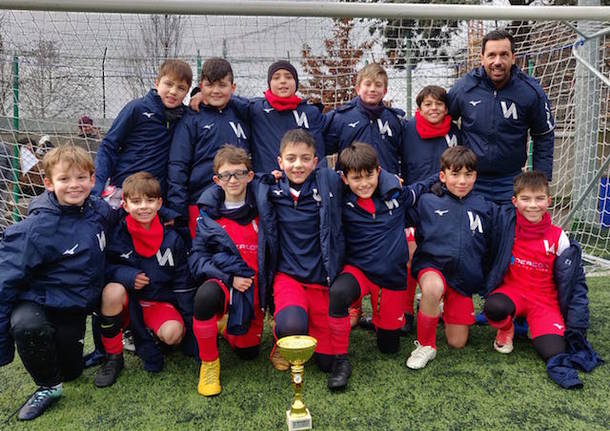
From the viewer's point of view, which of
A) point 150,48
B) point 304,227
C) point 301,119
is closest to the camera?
point 304,227

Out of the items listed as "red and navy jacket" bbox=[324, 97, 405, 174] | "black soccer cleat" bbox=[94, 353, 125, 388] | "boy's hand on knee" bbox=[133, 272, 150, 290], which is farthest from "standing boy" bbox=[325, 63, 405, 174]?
"black soccer cleat" bbox=[94, 353, 125, 388]

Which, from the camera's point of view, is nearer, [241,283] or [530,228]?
[241,283]

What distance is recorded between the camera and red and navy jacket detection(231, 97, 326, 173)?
123 inches

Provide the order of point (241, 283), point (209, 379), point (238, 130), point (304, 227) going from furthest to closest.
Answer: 1. point (238, 130)
2. point (304, 227)
3. point (241, 283)
4. point (209, 379)

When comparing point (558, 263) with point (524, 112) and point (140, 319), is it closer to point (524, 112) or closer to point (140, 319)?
point (524, 112)

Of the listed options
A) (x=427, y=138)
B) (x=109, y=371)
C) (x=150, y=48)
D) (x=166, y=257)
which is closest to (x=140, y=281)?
(x=166, y=257)

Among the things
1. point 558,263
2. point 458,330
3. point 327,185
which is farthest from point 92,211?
point 558,263

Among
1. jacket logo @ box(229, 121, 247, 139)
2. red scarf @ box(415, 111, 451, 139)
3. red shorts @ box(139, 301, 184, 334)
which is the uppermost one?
jacket logo @ box(229, 121, 247, 139)

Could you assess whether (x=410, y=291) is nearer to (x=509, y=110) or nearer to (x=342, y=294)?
(x=342, y=294)

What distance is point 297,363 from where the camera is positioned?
72.4 inches

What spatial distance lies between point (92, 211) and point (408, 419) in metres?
1.80

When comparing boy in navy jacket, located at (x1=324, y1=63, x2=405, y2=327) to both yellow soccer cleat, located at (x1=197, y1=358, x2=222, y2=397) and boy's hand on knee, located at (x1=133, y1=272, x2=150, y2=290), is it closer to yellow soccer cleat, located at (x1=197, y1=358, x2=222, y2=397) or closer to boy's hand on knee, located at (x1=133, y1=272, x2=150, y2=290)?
yellow soccer cleat, located at (x1=197, y1=358, x2=222, y2=397)

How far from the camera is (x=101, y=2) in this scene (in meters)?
2.75

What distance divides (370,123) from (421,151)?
0.39 metres
